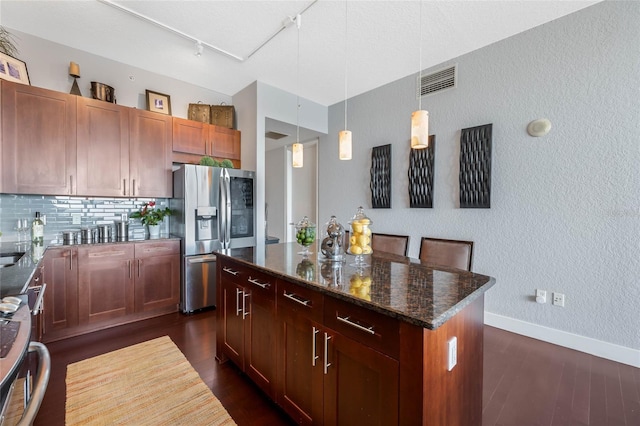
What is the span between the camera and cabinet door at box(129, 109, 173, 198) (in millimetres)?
3193

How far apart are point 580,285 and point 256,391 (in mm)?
2886

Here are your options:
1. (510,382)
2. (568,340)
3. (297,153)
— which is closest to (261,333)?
(297,153)

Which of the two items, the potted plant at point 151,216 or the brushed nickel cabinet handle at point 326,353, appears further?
the potted plant at point 151,216

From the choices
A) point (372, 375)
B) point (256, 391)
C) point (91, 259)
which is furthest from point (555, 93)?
point (91, 259)

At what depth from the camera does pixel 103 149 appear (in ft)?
9.85

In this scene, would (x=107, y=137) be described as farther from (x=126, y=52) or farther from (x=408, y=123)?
(x=408, y=123)

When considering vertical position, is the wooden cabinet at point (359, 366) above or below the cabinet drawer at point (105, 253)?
below

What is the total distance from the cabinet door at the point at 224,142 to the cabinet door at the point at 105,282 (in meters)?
1.68

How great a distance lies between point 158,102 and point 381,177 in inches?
124

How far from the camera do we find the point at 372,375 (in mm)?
1149

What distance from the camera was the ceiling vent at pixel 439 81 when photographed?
3.22m

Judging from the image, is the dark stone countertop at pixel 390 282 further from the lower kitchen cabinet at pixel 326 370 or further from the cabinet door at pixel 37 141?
the cabinet door at pixel 37 141

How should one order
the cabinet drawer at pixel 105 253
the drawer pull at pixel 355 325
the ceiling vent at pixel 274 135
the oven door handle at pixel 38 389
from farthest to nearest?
the ceiling vent at pixel 274 135 → the cabinet drawer at pixel 105 253 → the drawer pull at pixel 355 325 → the oven door handle at pixel 38 389

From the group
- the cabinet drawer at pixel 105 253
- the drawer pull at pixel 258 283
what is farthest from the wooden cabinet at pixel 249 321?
the cabinet drawer at pixel 105 253
